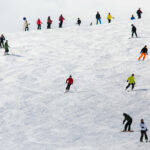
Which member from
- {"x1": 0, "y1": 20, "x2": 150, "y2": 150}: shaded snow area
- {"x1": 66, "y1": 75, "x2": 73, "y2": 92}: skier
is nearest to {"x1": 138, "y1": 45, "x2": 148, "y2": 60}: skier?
{"x1": 0, "y1": 20, "x2": 150, "y2": 150}: shaded snow area

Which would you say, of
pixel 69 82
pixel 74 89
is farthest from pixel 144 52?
pixel 69 82

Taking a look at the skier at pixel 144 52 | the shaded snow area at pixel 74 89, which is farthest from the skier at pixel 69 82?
the skier at pixel 144 52

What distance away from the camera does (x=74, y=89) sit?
1246 inches

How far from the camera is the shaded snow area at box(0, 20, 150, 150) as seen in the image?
2275 centimetres

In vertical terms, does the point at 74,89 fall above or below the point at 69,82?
below

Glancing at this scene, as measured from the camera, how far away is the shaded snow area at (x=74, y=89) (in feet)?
74.6

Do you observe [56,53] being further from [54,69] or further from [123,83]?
[123,83]

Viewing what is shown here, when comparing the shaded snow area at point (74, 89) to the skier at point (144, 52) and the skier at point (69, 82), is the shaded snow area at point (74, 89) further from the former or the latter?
the skier at point (144, 52)

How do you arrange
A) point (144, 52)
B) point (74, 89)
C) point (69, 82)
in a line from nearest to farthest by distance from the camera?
point (69, 82)
point (74, 89)
point (144, 52)

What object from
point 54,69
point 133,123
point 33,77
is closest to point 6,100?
point 33,77

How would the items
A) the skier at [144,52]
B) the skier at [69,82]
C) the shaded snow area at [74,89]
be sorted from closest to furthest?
the shaded snow area at [74,89] → the skier at [69,82] → the skier at [144,52]

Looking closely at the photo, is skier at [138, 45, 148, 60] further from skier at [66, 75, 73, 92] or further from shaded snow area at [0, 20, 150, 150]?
skier at [66, 75, 73, 92]

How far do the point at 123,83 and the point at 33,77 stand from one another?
7653 mm

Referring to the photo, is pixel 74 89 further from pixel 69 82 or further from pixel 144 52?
pixel 144 52
